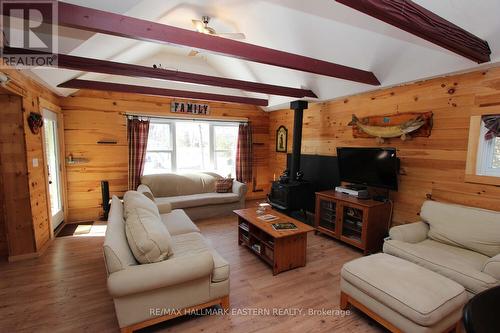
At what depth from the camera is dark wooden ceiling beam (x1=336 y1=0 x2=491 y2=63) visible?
1415 mm

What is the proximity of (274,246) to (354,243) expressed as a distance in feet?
4.23

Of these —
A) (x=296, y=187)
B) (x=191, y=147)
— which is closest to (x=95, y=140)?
(x=191, y=147)

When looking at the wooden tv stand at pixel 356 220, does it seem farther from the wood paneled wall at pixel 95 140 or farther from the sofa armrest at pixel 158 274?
the wood paneled wall at pixel 95 140

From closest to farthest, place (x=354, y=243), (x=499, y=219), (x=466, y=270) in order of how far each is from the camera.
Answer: (x=466, y=270)
(x=499, y=219)
(x=354, y=243)

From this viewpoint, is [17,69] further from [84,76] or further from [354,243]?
[354,243]

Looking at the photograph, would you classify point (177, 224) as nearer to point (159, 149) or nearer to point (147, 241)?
point (147, 241)

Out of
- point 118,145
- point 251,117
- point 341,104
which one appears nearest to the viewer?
point 341,104

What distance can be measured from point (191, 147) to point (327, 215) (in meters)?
3.24

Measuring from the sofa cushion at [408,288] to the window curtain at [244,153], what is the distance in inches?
155

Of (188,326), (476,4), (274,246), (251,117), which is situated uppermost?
(476,4)

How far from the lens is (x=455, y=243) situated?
2377 mm

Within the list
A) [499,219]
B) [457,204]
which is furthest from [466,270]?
[457,204]

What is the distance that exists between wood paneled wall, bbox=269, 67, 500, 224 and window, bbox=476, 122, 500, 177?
123mm

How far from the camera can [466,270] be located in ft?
6.23
